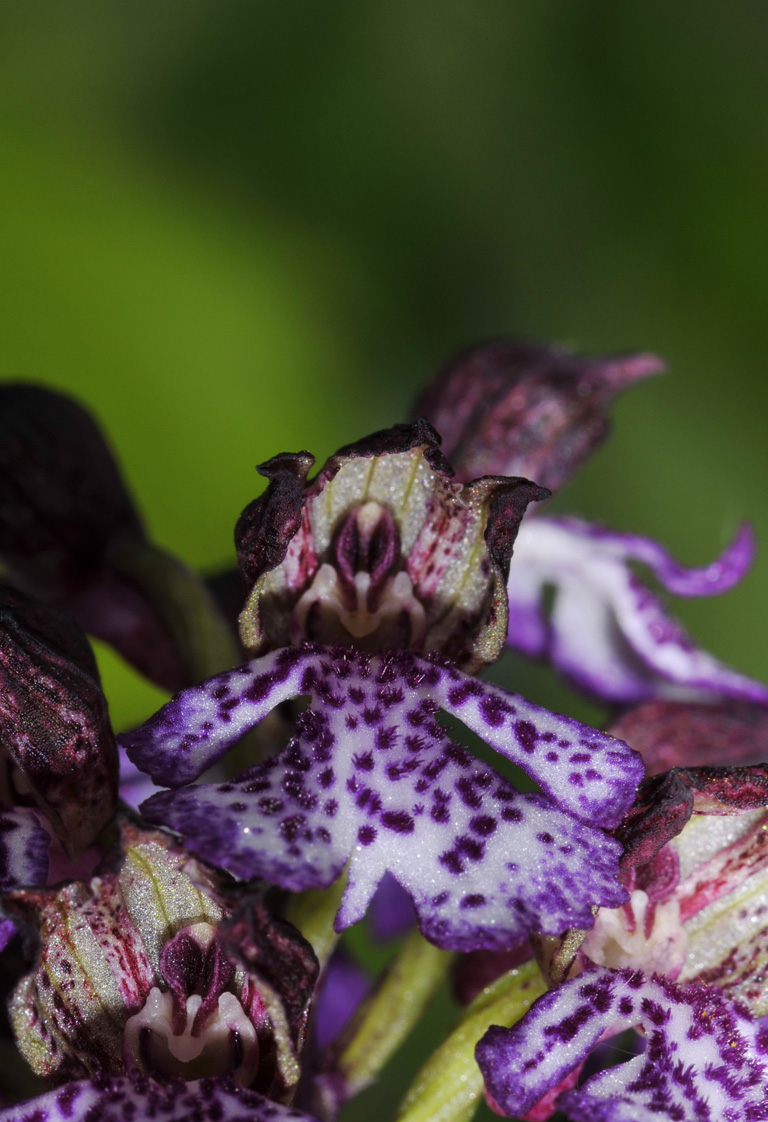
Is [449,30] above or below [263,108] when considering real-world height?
above

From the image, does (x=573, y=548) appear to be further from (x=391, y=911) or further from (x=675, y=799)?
(x=675, y=799)

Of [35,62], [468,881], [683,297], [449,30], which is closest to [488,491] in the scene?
[468,881]

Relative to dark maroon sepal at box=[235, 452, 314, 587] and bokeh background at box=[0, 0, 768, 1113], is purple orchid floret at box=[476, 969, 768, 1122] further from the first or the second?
bokeh background at box=[0, 0, 768, 1113]

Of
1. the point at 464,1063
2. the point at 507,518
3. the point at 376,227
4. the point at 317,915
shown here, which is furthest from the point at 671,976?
the point at 376,227

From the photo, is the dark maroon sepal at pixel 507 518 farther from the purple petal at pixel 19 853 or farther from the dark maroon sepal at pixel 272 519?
the purple petal at pixel 19 853

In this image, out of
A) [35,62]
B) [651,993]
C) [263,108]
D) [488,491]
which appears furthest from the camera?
[263,108]

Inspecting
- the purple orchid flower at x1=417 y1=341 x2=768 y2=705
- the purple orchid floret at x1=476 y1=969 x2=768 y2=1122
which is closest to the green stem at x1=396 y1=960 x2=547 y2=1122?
the purple orchid floret at x1=476 y1=969 x2=768 y2=1122

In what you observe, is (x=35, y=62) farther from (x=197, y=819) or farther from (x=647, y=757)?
(x=197, y=819)

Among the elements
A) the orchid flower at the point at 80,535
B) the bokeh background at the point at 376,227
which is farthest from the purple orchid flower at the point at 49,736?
the bokeh background at the point at 376,227
